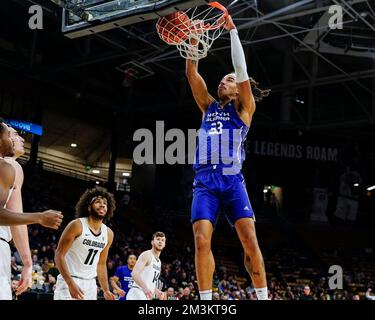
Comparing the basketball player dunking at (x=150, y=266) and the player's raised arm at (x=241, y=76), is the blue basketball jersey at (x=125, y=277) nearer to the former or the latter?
the basketball player dunking at (x=150, y=266)

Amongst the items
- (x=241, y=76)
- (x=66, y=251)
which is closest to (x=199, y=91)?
(x=241, y=76)

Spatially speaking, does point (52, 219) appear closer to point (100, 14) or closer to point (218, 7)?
point (218, 7)

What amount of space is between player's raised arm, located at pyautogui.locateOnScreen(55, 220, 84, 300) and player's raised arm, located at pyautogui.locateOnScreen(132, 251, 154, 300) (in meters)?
1.95

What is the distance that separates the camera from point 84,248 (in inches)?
219

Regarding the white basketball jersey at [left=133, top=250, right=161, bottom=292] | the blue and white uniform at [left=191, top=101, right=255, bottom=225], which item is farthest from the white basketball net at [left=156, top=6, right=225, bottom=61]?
the white basketball jersey at [left=133, top=250, right=161, bottom=292]

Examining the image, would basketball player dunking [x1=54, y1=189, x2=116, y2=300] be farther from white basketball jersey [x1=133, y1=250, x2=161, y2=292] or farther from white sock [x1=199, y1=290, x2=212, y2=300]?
white basketball jersey [x1=133, y1=250, x2=161, y2=292]

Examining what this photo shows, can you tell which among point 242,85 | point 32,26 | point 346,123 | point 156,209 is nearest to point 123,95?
point 156,209

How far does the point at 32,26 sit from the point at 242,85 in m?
14.7

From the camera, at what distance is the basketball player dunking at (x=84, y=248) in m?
5.41

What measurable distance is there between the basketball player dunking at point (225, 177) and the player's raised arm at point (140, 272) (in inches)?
111

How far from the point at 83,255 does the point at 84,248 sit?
8 centimetres

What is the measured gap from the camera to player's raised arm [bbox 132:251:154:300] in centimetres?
713

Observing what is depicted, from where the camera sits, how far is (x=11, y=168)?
3752 mm
